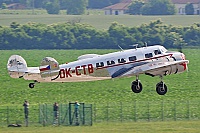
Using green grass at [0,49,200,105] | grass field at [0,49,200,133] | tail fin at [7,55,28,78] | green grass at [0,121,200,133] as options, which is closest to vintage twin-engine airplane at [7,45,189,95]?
tail fin at [7,55,28,78]

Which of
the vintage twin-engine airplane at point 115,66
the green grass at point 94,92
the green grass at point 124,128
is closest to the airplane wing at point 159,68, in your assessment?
the vintage twin-engine airplane at point 115,66

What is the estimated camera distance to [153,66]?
97.1 metres

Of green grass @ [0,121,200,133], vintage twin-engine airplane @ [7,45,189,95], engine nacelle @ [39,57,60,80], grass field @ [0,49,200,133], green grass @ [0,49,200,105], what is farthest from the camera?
green grass @ [0,49,200,105]

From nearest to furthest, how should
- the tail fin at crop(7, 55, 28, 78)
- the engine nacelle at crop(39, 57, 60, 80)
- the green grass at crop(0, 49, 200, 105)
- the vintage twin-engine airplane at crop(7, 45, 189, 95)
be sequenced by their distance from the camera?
the engine nacelle at crop(39, 57, 60, 80) → the tail fin at crop(7, 55, 28, 78) → the vintage twin-engine airplane at crop(7, 45, 189, 95) → the green grass at crop(0, 49, 200, 105)

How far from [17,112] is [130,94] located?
→ 112 ft

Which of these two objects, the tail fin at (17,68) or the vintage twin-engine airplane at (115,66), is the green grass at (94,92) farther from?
the tail fin at (17,68)

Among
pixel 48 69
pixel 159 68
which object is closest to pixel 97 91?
pixel 159 68

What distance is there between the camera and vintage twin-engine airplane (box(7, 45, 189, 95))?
95.2 m

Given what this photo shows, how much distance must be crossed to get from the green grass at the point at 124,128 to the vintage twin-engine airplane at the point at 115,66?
69.9 feet

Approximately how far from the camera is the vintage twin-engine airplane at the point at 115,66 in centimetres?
9525

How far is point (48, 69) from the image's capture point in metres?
94.0

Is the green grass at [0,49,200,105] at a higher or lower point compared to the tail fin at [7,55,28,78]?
lower

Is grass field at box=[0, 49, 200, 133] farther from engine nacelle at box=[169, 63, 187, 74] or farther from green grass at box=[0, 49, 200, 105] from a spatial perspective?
engine nacelle at box=[169, 63, 187, 74]

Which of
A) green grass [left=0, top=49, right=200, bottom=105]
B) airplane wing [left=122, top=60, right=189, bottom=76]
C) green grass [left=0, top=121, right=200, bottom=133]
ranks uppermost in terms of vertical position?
airplane wing [left=122, top=60, right=189, bottom=76]
